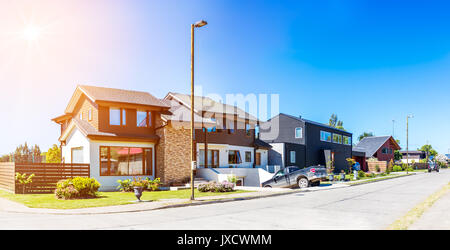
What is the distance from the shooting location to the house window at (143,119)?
26.0 meters

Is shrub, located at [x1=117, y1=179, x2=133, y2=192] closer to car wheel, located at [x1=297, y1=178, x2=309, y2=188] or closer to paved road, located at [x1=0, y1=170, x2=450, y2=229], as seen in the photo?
paved road, located at [x1=0, y1=170, x2=450, y2=229]

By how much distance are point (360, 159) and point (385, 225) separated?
186ft

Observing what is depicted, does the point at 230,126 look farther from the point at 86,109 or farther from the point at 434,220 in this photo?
the point at 434,220

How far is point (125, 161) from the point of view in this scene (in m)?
24.7

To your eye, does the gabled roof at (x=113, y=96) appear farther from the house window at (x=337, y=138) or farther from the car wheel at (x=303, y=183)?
the house window at (x=337, y=138)

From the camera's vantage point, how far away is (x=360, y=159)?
62.8 m

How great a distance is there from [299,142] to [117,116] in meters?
26.0

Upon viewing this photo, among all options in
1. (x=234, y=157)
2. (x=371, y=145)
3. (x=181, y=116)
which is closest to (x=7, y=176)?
(x=181, y=116)

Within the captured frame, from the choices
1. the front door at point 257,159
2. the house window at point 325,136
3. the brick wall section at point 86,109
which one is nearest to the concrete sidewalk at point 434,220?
the brick wall section at point 86,109
